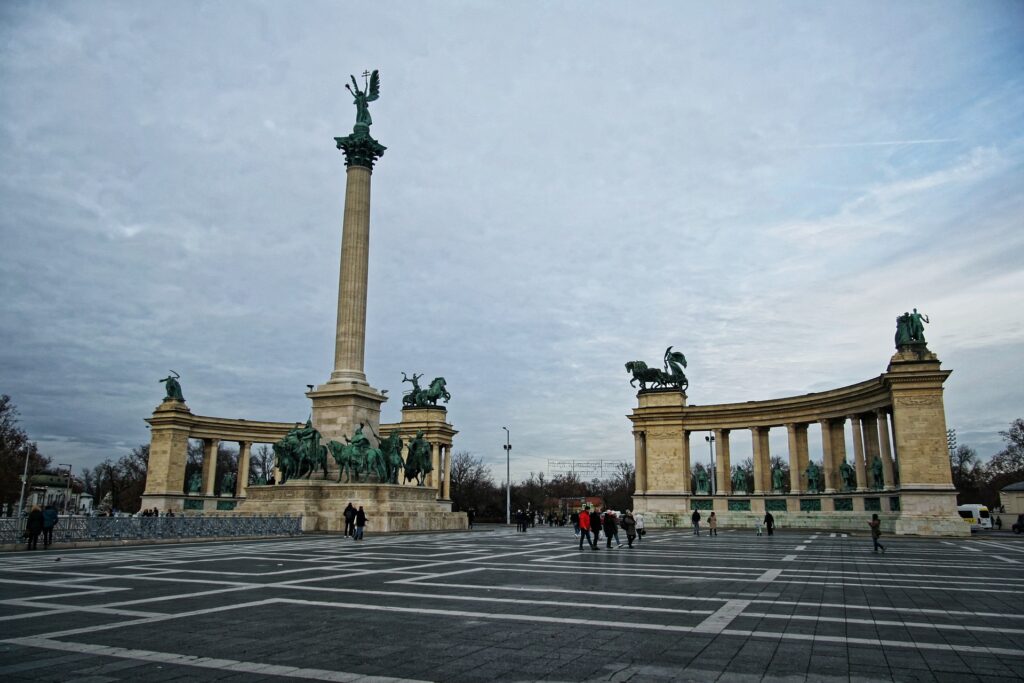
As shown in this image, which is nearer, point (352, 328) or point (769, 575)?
point (769, 575)

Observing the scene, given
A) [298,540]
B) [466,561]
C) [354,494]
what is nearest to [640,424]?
[354,494]

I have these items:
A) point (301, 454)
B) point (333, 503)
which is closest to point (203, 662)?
point (333, 503)

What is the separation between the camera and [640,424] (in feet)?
200

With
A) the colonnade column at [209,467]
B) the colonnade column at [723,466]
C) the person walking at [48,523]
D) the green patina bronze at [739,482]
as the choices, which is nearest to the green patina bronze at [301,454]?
the person walking at [48,523]

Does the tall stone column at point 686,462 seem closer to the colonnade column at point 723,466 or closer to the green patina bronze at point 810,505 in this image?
the colonnade column at point 723,466

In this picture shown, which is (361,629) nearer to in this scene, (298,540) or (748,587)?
(748,587)

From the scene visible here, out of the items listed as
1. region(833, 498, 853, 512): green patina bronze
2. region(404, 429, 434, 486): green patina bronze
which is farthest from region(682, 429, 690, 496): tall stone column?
region(404, 429, 434, 486): green patina bronze

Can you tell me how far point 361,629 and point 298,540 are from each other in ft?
76.8

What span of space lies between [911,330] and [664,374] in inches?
889

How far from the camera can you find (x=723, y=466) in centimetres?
5891

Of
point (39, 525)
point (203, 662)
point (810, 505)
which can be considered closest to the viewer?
point (203, 662)

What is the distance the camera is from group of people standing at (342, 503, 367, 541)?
31000 mm

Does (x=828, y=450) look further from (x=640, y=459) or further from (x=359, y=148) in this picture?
(x=359, y=148)

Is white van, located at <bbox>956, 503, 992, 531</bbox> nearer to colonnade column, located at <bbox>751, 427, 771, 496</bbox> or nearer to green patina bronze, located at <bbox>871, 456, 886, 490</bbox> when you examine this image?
colonnade column, located at <bbox>751, 427, 771, 496</bbox>
